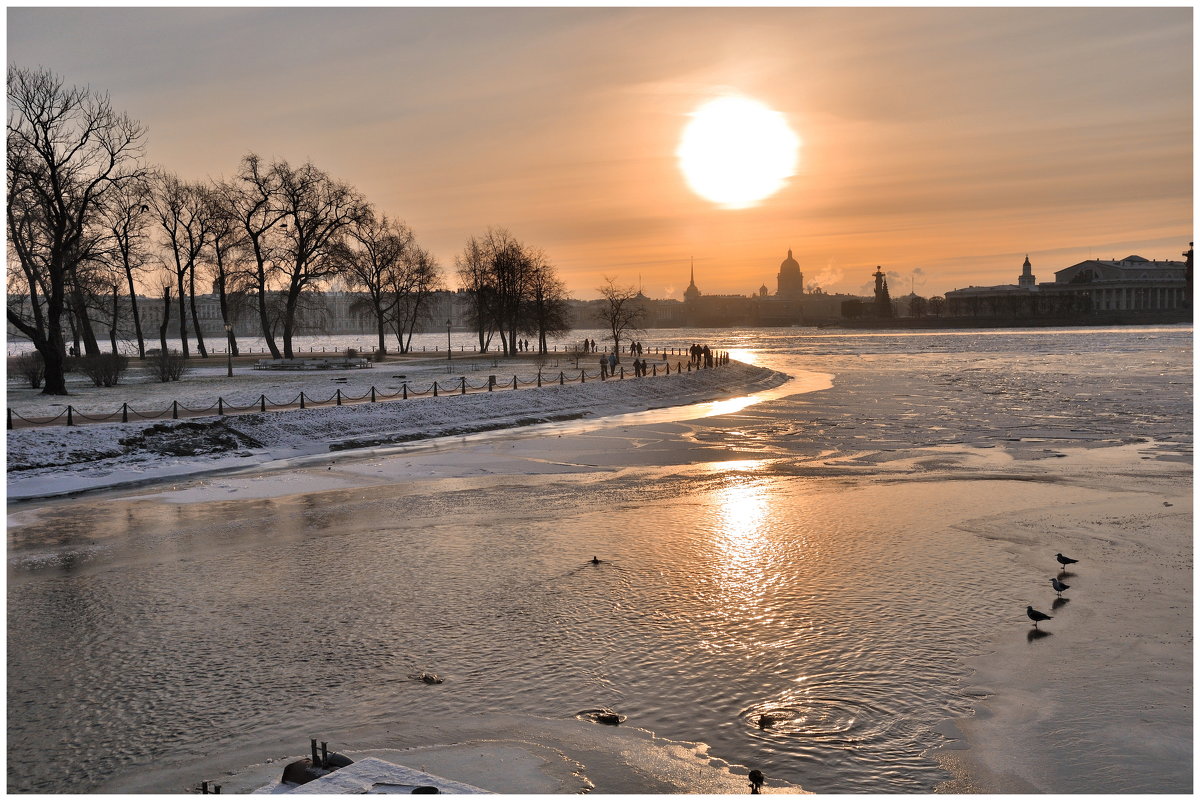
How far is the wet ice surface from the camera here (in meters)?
8.52

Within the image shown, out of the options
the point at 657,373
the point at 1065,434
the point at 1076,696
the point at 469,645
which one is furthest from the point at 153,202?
the point at 1076,696

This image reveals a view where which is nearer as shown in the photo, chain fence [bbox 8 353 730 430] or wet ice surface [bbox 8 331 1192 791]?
wet ice surface [bbox 8 331 1192 791]

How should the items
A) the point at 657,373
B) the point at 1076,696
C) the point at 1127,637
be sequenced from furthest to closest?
the point at 657,373
the point at 1127,637
the point at 1076,696

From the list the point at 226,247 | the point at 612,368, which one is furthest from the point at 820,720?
the point at 226,247

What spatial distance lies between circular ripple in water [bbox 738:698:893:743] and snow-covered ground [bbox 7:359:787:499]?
1928cm

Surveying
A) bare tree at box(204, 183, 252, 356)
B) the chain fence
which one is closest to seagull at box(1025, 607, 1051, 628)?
the chain fence

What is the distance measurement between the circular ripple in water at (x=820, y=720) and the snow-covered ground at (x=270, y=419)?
19.3m

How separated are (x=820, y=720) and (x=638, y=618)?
11.5 feet

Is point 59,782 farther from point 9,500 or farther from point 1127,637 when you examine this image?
point 9,500

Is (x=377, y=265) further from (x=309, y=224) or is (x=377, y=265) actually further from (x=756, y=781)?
(x=756, y=781)

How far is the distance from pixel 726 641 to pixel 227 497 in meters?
14.3

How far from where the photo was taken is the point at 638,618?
11914mm

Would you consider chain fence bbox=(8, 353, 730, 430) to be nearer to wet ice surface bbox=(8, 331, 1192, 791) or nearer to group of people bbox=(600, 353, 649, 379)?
group of people bbox=(600, 353, 649, 379)

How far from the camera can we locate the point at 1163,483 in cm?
2034
